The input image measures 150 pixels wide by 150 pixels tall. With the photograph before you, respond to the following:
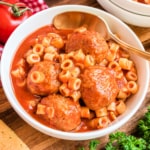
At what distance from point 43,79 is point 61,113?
0.20 meters

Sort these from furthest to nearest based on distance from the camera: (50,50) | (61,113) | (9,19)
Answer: (9,19), (50,50), (61,113)

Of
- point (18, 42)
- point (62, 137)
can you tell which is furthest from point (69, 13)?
point (62, 137)

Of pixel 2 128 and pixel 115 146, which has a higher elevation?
pixel 2 128

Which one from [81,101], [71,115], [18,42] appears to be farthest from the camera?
[18,42]

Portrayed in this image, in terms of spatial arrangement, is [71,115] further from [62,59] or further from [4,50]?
[4,50]

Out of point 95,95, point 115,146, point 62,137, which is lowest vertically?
point 115,146

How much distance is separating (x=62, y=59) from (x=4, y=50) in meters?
0.33

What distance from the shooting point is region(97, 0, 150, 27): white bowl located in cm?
250

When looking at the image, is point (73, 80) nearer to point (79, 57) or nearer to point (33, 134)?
point (79, 57)

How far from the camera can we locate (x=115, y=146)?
2277 mm

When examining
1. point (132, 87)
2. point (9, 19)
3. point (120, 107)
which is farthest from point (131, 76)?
point (9, 19)

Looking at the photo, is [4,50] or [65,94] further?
[4,50]

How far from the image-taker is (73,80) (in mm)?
2133

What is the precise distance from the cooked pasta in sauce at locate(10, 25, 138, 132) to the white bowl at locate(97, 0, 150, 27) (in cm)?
30
